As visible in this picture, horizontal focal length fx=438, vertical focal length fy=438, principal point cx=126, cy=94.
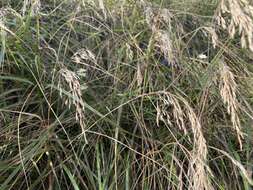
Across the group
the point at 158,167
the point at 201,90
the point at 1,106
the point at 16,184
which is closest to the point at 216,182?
the point at 158,167

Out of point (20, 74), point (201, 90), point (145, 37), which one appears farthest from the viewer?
point (145, 37)

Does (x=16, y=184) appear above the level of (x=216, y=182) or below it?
above

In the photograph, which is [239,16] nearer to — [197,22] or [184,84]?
[184,84]

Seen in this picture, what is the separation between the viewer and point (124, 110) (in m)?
1.57

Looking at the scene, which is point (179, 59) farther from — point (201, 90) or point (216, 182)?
point (216, 182)

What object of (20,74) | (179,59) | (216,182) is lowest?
(216,182)

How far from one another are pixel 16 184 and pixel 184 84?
72 centimetres

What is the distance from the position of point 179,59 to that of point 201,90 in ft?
0.61

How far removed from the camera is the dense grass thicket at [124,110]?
1.33 m

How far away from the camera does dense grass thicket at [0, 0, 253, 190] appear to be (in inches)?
52.2

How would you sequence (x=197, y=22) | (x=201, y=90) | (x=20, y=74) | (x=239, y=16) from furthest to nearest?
1. (x=197, y=22)
2. (x=20, y=74)
3. (x=201, y=90)
4. (x=239, y=16)

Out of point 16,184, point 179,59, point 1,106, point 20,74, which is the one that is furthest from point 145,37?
point 16,184

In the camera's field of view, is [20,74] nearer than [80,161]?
No

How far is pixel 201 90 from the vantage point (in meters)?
1.52
